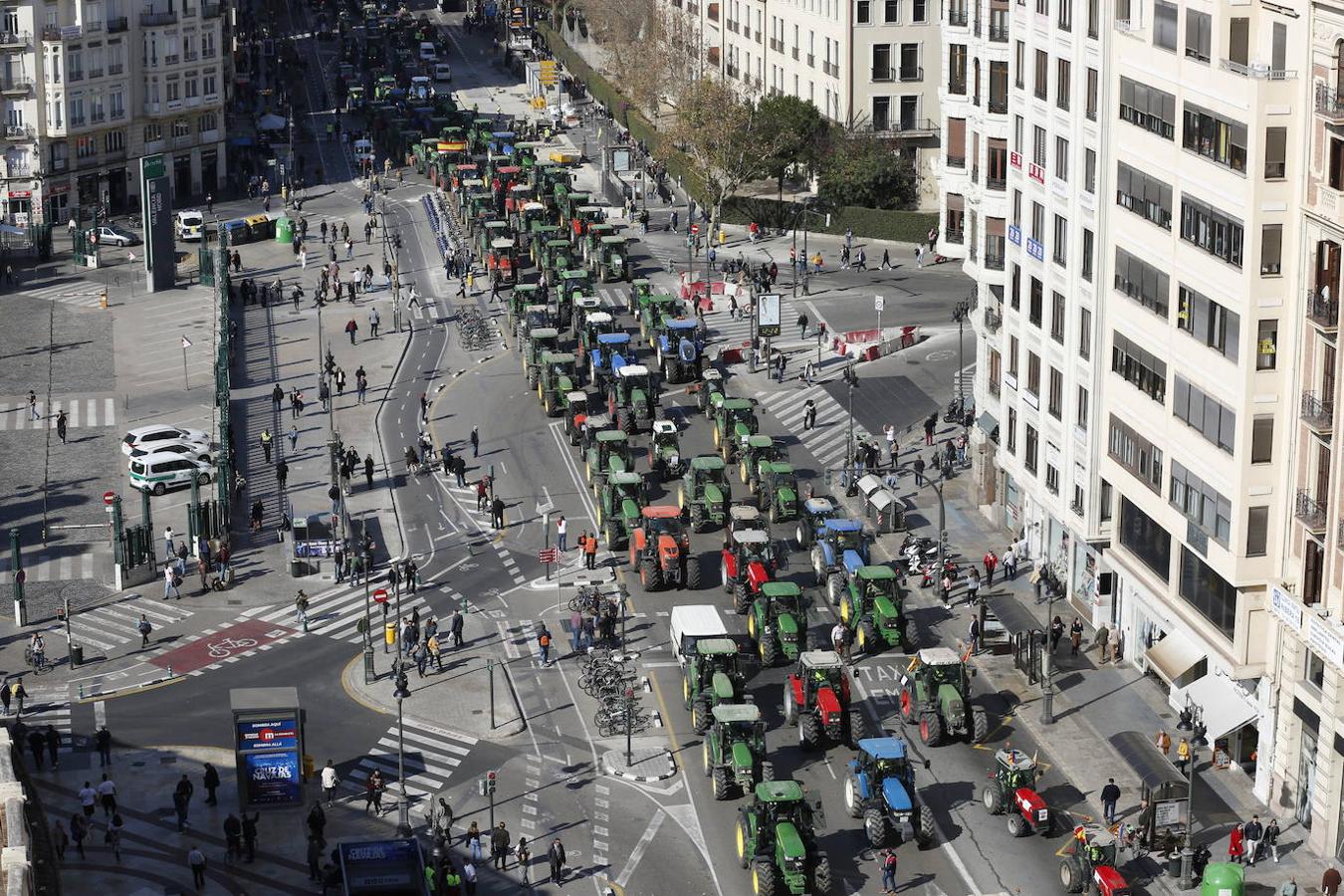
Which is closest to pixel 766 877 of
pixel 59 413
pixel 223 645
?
pixel 223 645

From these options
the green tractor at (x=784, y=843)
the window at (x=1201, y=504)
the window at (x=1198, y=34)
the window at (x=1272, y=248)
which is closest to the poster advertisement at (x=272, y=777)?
the green tractor at (x=784, y=843)

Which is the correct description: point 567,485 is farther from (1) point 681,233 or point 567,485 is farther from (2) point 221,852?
(1) point 681,233

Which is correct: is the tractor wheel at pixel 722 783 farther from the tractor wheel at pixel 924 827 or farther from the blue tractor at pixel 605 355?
the blue tractor at pixel 605 355

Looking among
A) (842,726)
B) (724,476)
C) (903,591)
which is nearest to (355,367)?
(724,476)

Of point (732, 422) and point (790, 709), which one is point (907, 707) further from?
point (732, 422)

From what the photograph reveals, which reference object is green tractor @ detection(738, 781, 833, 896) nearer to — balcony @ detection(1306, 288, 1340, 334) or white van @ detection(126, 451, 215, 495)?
balcony @ detection(1306, 288, 1340, 334)

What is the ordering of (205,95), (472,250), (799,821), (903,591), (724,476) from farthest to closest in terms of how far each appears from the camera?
(205,95) < (472,250) < (724,476) < (903,591) < (799,821)

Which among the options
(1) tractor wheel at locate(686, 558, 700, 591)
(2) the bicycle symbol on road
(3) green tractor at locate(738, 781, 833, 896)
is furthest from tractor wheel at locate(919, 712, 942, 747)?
(2) the bicycle symbol on road
